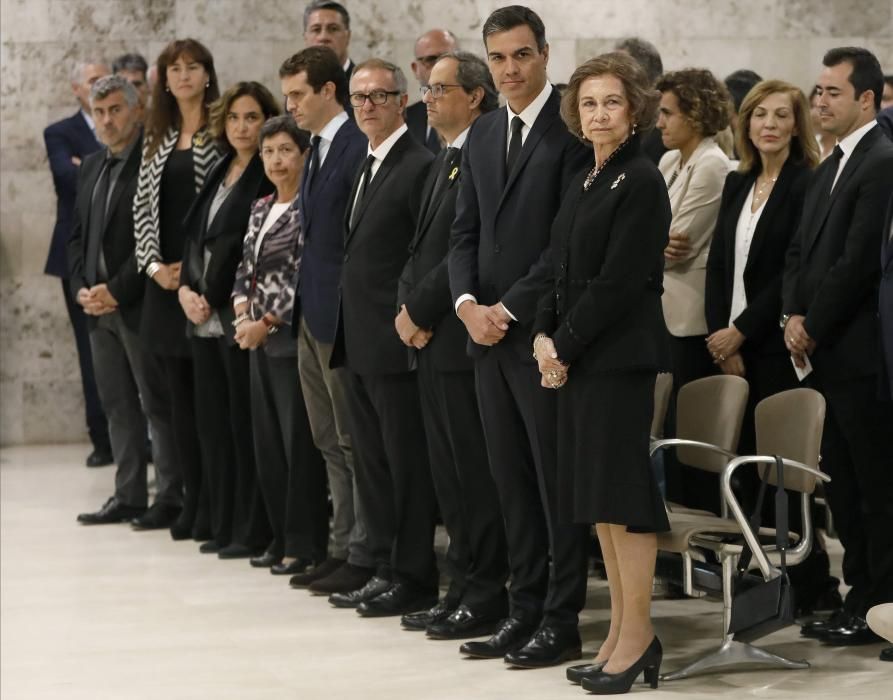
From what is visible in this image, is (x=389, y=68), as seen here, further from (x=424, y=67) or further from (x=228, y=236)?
(x=424, y=67)

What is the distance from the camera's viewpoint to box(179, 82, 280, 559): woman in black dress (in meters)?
6.75

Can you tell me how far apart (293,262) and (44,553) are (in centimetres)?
173

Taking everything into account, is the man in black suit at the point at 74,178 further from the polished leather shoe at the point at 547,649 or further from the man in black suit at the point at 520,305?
the polished leather shoe at the point at 547,649

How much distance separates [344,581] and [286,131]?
5.55 feet

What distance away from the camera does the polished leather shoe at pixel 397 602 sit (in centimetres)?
574

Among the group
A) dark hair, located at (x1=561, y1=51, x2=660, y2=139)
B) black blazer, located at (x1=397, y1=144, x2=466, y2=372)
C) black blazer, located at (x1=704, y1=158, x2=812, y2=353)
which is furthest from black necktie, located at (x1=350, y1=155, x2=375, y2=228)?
dark hair, located at (x1=561, y1=51, x2=660, y2=139)

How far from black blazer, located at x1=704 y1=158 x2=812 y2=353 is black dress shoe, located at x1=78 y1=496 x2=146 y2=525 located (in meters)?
3.08

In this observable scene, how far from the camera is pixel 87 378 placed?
10.0m

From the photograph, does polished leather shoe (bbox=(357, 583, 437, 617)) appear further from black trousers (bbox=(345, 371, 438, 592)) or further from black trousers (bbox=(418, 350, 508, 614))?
black trousers (bbox=(418, 350, 508, 614))

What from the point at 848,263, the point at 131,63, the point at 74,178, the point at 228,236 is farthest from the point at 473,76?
the point at 74,178

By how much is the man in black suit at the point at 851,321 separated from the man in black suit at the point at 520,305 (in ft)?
2.95

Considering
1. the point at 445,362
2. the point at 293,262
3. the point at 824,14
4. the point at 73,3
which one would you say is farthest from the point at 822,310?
the point at 73,3

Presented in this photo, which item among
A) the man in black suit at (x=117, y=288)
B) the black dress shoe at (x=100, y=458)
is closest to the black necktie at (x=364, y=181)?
the man in black suit at (x=117, y=288)

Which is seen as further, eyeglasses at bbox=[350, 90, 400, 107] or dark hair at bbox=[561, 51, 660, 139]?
eyeglasses at bbox=[350, 90, 400, 107]
